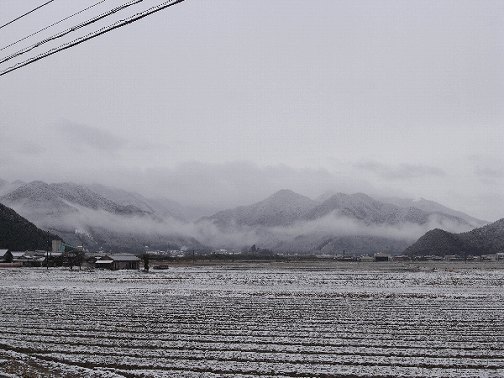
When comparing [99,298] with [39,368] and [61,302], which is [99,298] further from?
[39,368]

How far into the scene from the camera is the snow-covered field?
13.6 meters

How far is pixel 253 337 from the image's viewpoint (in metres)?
18.2

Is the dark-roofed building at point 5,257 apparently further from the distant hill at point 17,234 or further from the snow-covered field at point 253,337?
the snow-covered field at point 253,337

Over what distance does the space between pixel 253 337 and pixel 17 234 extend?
166063 mm

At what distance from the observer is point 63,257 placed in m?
103

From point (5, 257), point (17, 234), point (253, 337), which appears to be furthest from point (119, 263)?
point (17, 234)

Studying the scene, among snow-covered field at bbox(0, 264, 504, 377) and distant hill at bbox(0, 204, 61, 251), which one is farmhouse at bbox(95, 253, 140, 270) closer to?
snow-covered field at bbox(0, 264, 504, 377)

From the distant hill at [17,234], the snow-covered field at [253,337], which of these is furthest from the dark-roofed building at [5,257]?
the snow-covered field at [253,337]

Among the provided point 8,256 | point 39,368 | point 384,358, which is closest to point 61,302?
point 39,368

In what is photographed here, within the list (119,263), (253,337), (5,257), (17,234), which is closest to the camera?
(253,337)

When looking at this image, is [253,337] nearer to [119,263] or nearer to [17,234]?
[119,263]

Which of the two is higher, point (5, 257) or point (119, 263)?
point (5, 257)

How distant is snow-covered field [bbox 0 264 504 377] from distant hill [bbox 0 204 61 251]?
5613 inches

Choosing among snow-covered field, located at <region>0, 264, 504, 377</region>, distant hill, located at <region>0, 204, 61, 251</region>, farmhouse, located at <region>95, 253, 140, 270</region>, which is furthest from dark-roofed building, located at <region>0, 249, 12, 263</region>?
snow-covered field, located at <region>0, 264, 504, 377</region>
